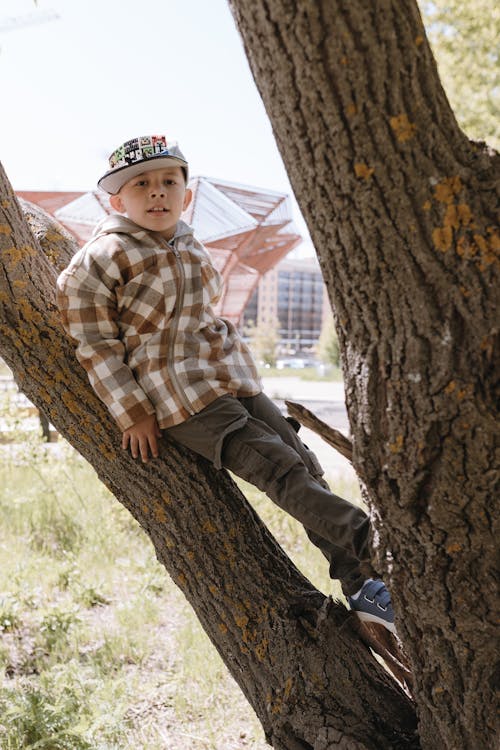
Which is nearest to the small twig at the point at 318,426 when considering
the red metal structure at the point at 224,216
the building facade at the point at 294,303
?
the red metal structure at the point at 224,216

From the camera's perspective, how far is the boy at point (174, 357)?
1797mm

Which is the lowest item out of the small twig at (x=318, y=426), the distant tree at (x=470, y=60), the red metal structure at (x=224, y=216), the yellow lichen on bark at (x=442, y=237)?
the small twig at (x=318, y=426)

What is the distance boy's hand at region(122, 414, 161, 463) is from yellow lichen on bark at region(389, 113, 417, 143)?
1.01 m

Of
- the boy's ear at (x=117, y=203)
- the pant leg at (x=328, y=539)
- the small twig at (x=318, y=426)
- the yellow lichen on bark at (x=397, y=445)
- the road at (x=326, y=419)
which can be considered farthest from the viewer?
the road at (x=326, y=419)

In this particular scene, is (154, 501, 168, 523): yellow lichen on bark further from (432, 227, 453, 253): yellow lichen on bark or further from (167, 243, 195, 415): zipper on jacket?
(432, 227, 453, 253): yellow lichen on bark

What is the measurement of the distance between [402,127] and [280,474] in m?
0.99

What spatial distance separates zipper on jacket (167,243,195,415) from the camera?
1873 millimetres

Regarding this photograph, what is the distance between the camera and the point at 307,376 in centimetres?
4112

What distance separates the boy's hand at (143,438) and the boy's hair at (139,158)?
0.76 metres

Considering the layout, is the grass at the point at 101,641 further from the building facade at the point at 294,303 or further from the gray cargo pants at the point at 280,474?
the building facade at the point at 294,303

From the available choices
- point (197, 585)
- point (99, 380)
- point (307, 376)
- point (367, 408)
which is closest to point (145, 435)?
point (99, 380)

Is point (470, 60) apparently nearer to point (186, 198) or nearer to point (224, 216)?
point (224, 216)

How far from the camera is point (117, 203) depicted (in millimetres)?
2145

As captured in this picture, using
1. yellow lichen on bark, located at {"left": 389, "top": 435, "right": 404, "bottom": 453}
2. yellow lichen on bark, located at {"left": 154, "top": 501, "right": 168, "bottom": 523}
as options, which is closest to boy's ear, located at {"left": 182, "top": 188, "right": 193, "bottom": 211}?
yellow lichen on bark, located at {"left": 154, "top": 501, "right": 168, "bottom": 523}
